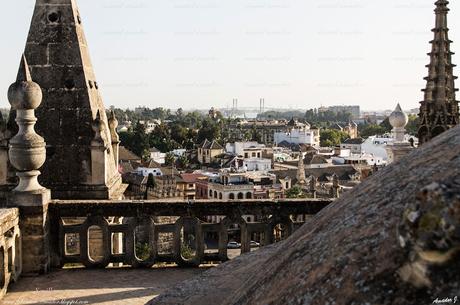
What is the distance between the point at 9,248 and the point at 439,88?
1165 cm

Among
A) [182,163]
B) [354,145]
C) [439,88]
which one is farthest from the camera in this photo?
[354,145]

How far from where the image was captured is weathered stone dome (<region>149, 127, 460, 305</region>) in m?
1.55

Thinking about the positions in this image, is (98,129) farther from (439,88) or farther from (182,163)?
(182,163)

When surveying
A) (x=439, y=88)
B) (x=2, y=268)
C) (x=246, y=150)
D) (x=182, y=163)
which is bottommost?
(x=182, y=163)

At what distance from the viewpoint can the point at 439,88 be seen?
1519 centimetres

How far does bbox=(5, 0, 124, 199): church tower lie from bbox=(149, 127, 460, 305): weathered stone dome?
24.3 ft

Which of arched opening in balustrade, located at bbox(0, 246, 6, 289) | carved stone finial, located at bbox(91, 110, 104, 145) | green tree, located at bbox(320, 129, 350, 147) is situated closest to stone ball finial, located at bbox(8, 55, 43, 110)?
arched opening in balustrade, located at bbox(0, 246, 6, 289)

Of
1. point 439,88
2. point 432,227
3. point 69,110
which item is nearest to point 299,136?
point 439,88

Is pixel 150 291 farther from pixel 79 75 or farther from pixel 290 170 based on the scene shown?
pixel 290 170

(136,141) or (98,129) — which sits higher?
(98,129)

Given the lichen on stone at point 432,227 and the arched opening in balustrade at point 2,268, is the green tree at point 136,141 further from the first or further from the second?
the lichen on stone at point 432,227

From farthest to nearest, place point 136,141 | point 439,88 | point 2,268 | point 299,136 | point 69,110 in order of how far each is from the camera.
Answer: point 299,136, point 136,141, point 439,88, point 69,110, point 2,268

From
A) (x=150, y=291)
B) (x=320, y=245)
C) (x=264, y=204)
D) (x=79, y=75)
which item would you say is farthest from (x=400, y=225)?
(x=79, y=75)

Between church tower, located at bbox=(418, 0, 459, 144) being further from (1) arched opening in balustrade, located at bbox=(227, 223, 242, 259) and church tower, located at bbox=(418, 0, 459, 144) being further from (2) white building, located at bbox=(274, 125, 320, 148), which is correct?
(2) white building, located at bbox=(274, 125, 320, 148)
